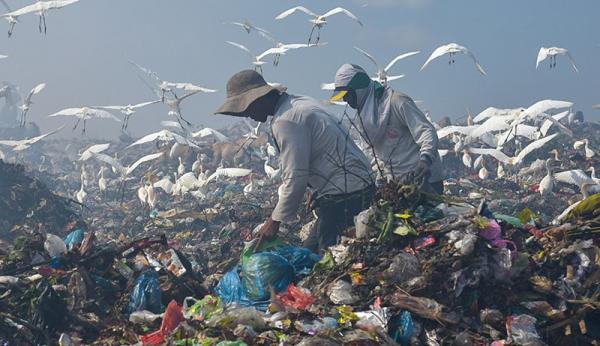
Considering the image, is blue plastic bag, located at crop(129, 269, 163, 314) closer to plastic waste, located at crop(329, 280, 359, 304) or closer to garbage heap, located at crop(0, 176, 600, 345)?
garbage heap, located at crop(0, 176, 600, 345)

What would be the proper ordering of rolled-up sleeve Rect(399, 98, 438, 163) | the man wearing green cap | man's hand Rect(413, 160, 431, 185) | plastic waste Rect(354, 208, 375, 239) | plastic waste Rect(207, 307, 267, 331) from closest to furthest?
plastic waste Rect(207, 307, 267, 331), plastic waste Rect(354, 208, 375, 239), man's hand Rect(413, 160, 431, 185), rolled-up sleeve Rect(399, 98, 438, 163), the man wearing green cap

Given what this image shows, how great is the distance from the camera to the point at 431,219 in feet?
13.3

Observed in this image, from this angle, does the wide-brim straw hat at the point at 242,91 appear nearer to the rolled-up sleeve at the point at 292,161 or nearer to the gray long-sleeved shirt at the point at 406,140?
the rolled-up sleeve at the point at 292,161

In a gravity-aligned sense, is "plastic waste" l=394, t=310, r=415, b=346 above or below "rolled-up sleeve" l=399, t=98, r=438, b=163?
below

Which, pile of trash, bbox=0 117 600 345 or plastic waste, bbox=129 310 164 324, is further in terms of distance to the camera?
plastic waste, bbox=129 310 164 324

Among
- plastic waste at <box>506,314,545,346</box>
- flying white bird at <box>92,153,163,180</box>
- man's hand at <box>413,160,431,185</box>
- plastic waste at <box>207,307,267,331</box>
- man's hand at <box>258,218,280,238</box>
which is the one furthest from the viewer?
flying white bird at <box>92,153,163,180</box>

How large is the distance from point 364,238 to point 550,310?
3.65 ft

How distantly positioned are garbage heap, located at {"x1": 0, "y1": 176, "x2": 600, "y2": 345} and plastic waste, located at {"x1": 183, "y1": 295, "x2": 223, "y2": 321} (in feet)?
0.04

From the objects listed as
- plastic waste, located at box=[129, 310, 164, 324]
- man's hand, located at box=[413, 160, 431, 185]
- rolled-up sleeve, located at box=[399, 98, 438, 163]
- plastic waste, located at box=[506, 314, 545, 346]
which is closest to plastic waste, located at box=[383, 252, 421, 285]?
plastic waste, located at box=[506, 314, 545, 346]

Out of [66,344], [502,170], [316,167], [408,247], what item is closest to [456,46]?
[502,170]

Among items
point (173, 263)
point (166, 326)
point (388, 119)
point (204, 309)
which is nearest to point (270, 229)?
point (173, 263)

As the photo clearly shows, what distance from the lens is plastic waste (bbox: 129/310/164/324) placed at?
380cm

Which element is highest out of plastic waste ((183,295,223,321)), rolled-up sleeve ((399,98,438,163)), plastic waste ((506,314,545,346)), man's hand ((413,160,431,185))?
rolled-up sleeve ((399,98,438,163))

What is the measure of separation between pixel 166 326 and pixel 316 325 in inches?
33.8
